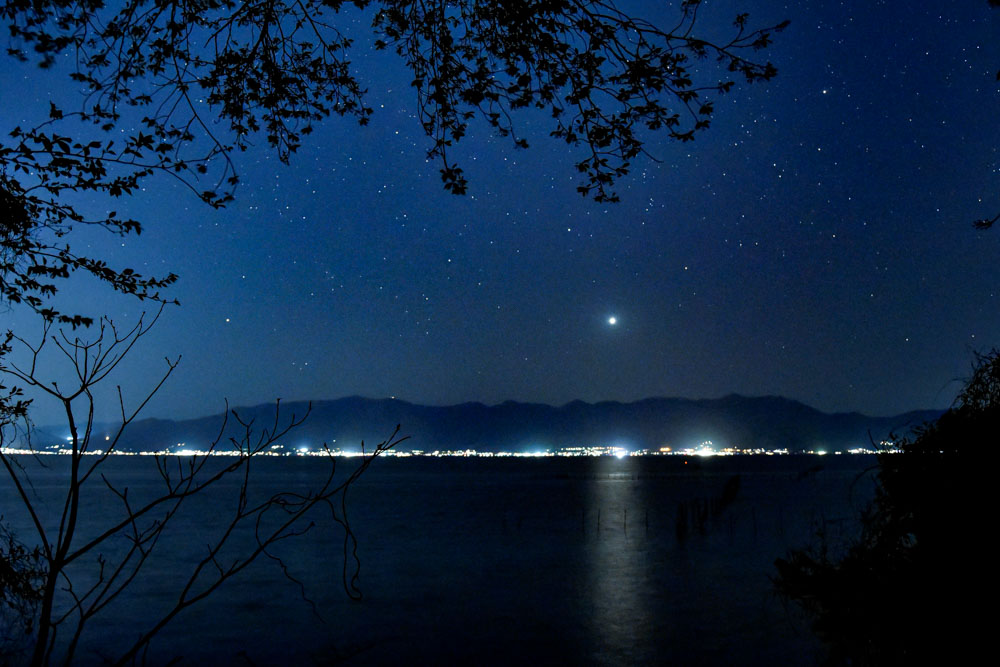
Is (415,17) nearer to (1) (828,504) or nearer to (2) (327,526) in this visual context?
(2) (327,526)

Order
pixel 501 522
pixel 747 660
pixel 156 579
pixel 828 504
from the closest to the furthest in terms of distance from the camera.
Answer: pixel 747 660 < pixel 156 579 < pixel 501 522 < pixel 828 504

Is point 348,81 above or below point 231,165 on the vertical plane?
above

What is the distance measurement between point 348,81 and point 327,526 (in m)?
43.7

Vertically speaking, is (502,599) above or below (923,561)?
below

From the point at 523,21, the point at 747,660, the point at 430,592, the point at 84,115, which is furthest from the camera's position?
the point at 430,592

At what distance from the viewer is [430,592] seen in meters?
26.8

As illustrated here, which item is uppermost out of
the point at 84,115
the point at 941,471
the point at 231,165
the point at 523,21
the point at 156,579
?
the point at 523,21

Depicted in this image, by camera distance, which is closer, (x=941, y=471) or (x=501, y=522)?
(x=941, y=471)

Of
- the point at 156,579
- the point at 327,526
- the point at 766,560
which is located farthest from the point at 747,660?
the point at 327,526

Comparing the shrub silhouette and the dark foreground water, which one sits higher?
the shrub silhouette

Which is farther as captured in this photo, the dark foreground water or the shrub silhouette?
the dark foreground water

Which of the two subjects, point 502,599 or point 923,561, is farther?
point 502,599

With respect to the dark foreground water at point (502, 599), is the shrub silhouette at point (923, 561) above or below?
above

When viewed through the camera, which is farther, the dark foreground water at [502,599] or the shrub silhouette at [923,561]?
the dark foreground water at [502,599]
